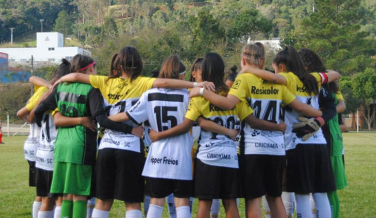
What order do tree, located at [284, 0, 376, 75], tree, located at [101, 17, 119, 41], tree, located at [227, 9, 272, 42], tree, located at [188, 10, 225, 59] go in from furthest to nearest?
tree, located at [101, 17, 119, 41] < tree, located at [227, 9, 272, 42] < tree, located at [284, 0, 376, 75] < tree, located at [188, 10, 225, 59]

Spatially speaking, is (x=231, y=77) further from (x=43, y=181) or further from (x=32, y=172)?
(x=32, y=172)

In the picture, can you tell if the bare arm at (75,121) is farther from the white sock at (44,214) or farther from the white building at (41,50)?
the white building at (41,50)

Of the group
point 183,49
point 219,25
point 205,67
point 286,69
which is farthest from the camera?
point 219,25

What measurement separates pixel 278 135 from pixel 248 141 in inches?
13.5

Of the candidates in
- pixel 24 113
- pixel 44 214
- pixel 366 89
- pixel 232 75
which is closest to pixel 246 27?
pixel 366 89

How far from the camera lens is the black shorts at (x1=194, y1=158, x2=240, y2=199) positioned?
18.9ft

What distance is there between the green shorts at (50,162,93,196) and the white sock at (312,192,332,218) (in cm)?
261

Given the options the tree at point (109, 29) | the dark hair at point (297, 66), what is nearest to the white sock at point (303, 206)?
the dark hair at point (297, 66)

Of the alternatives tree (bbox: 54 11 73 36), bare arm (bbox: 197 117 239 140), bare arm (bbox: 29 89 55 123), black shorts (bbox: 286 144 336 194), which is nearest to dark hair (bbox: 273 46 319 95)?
black shorts (bbox: 286 144 336 194)

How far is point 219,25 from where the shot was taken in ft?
233

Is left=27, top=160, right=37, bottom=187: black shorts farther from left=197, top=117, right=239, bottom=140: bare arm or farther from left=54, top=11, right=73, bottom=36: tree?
left=54, top=11, right=73, bottom=36: tree

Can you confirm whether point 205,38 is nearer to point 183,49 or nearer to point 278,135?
point 183,49

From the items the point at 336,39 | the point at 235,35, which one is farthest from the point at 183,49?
the point at 336,39

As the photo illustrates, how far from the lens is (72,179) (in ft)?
20.0
